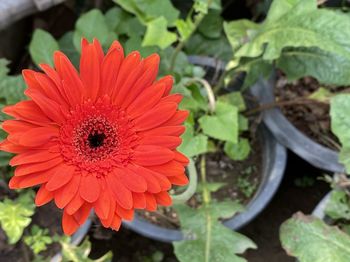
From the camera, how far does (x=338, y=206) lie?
123 cm

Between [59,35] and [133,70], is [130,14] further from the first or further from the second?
[133,70]

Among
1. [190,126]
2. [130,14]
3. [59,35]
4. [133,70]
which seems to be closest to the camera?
[133,70]

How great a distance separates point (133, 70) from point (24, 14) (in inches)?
22.6

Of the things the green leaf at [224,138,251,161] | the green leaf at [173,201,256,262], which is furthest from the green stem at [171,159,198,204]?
the green leaf at [224,138,251,161]

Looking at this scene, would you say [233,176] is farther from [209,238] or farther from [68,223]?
[68,223]

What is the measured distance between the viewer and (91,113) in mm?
886

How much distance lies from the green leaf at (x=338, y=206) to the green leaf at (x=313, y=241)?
71 millimetres

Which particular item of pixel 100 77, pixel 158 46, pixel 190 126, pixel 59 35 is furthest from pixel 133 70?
pixel 59 35

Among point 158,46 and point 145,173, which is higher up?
point 145,173

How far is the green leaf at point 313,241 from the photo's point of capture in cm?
108

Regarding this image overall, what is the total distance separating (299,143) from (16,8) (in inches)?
28.0

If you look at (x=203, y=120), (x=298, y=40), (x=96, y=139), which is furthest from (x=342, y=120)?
(x=96, y=139)

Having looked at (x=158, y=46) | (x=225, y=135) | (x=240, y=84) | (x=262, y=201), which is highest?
(x=158, y=46)

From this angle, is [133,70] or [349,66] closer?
[133,70]
